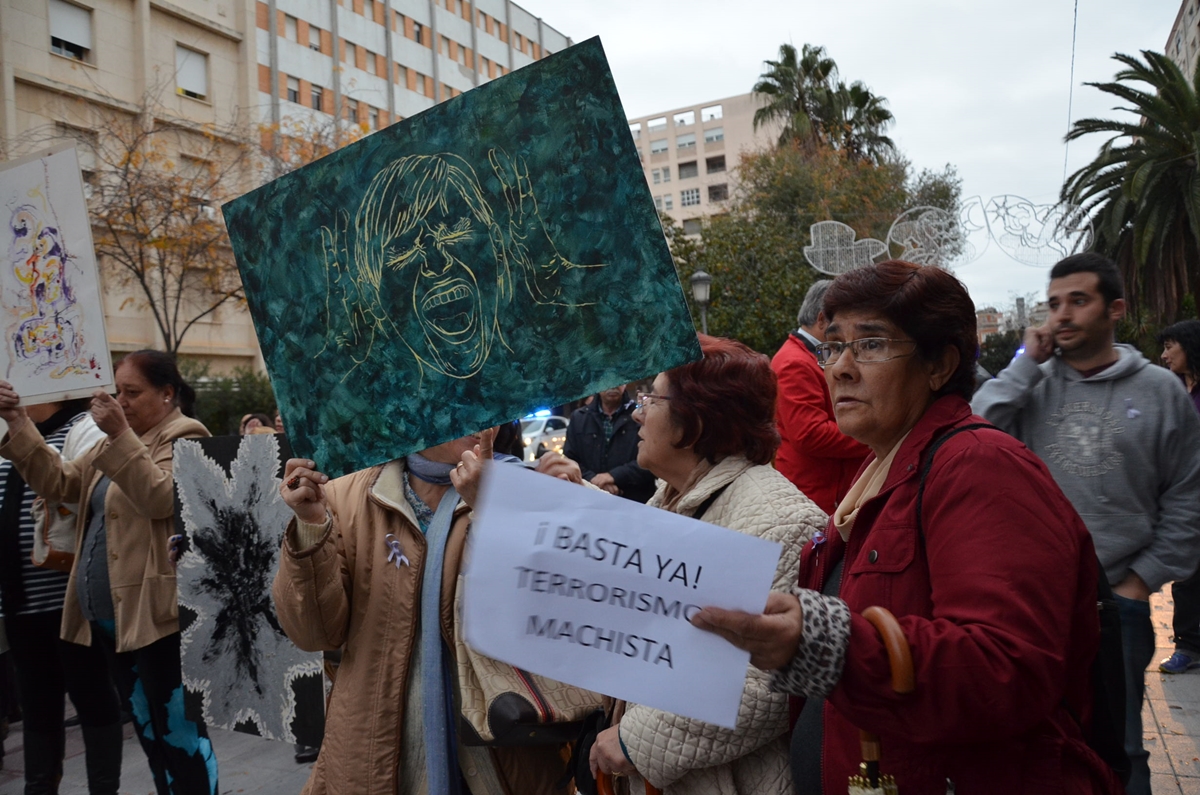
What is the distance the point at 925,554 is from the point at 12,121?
25573 mm

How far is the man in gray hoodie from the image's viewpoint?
10.5 ft

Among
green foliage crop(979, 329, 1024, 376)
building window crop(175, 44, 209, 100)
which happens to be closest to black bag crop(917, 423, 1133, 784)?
green foliage crop(979, 329, 1024, 376)

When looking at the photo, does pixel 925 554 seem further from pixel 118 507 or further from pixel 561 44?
pixel 561 44

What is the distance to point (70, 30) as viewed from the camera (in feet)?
80.5

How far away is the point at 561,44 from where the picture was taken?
60594mm

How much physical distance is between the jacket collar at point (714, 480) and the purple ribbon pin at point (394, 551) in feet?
2.55

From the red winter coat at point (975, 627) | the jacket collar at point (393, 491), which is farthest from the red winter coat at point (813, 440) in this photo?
the red winter coat at point (975, 627)

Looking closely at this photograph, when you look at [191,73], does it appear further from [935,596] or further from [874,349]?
[935,596]

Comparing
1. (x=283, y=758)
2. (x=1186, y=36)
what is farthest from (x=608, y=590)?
(x=1186, y=36)

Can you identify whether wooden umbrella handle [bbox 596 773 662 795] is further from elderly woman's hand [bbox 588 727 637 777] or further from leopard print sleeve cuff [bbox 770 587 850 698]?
leopard print sleeve cuff [bbox 770 587 850 698]

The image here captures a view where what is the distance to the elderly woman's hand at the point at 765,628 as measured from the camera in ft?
4.48

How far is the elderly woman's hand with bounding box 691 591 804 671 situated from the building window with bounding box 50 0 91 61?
28.0 meters

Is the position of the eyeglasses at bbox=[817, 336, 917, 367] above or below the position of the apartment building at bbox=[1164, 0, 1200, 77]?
below

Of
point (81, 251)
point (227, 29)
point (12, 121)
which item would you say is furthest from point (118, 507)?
point (227, 29)
